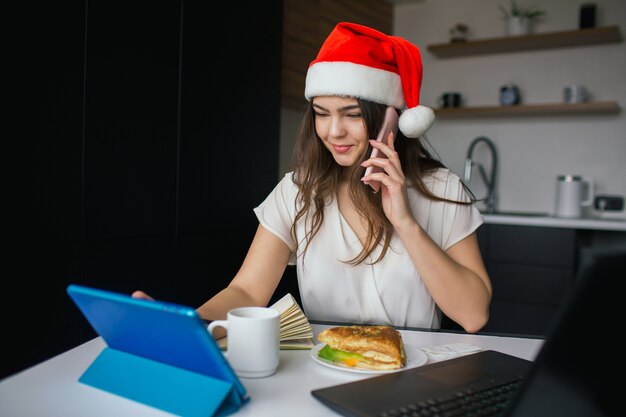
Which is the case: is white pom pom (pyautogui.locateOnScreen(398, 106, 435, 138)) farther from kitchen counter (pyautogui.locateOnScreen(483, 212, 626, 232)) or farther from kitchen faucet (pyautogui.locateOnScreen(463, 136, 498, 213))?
kitchen faucet (pyautogui.locateOnScreen(463, 136, 498, 213))

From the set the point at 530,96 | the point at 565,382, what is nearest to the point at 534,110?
the point at 530,96

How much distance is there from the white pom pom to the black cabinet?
2135 mm

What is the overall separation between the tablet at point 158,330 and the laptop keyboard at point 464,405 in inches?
8.4

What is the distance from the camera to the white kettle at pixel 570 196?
134 inches

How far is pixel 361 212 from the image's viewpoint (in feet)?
4.92

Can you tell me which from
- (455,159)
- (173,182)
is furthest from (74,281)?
(455,159)

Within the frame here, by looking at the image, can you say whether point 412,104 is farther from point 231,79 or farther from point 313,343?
point 231,79

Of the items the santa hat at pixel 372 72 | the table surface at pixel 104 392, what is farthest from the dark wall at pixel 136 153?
the table surface at pixel 104 392

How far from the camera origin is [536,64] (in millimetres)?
3791

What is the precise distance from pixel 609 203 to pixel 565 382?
336cm

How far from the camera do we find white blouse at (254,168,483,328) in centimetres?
143

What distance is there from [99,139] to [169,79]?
0.45 m

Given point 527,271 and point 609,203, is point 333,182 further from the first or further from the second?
point 609,203

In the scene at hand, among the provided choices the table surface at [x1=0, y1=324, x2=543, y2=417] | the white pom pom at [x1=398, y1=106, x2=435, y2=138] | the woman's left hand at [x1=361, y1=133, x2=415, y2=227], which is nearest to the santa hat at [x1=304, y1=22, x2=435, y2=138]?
the white pom pom at [x1=398, y1=106, x2=435, y2=138]
